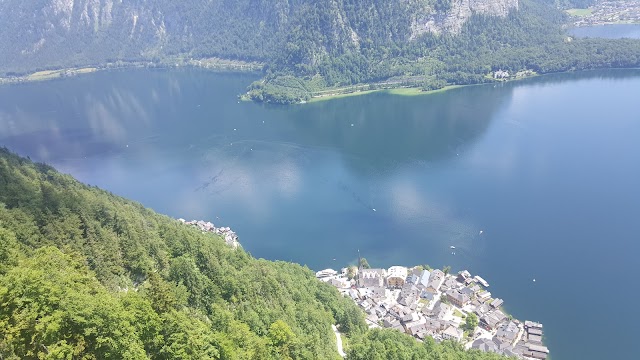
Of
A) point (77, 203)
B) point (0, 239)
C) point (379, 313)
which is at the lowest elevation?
point (379, 313)

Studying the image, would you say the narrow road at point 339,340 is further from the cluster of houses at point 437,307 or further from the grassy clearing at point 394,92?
the grassy clearing at point 394,92

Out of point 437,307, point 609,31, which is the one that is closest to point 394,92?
point 437,307

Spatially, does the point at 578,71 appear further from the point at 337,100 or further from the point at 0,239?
the point at 0,239

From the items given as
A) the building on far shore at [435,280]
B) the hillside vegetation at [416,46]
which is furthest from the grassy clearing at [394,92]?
the building on far shore at [435,280]

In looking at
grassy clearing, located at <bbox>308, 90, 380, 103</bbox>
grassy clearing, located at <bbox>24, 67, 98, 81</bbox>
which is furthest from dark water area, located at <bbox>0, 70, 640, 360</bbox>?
grassy clearing, located at <bbox>24, 67, 98, 81</bbox>

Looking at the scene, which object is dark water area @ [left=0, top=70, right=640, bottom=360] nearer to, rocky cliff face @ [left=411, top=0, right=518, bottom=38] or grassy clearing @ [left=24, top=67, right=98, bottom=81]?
rocky cliff face @ [left=411, top=0, right=518, bottom=38]

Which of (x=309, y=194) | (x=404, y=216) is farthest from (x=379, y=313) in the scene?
(x=309, y=194)

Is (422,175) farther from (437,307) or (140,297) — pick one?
(140,297)
